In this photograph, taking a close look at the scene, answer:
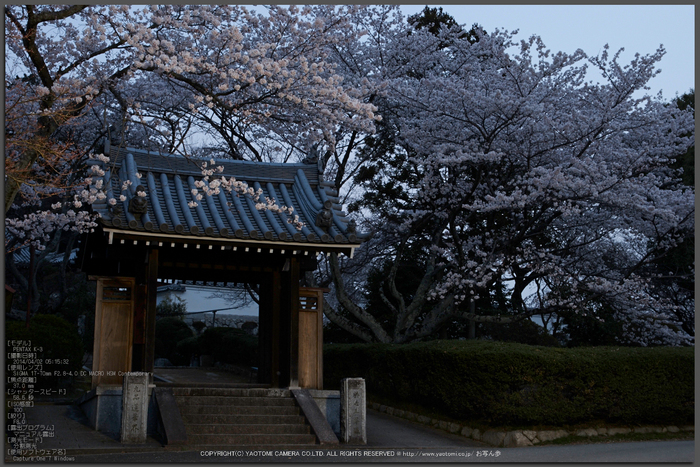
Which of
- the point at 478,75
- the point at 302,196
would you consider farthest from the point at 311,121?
the point at 478,75

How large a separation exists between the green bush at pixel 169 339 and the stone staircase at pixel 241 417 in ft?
47.1

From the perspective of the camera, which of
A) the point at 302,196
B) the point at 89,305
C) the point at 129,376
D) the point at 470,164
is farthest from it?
the point at 89,305

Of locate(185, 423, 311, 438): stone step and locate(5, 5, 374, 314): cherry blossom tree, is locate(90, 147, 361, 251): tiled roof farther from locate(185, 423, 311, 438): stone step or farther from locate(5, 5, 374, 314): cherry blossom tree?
locate(185, 423, 311, 438): stone step

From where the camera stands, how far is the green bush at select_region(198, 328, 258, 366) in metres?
18.9

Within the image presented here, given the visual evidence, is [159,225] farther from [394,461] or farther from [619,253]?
[619,253]

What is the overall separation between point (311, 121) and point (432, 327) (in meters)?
6.46

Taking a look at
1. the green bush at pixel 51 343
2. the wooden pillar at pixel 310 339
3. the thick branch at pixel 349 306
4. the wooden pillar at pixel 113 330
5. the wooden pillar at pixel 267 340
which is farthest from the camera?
the thick branch at pixel 349 306

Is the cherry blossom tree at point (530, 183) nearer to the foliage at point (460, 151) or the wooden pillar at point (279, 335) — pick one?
the foliage at point (460, 151)

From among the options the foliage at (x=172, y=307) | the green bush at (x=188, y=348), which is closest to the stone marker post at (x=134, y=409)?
the green bush at (x=188, y=348)

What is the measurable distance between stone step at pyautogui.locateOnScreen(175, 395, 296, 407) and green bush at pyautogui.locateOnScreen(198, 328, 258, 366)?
7.92 meters

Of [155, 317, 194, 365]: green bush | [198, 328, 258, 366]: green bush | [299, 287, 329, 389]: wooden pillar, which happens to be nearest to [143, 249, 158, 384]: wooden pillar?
[299, 287, 329, 389]: wooden pillar

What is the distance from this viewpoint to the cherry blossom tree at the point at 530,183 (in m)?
13.5

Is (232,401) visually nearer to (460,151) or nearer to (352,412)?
(352,412)

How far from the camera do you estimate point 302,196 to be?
1234 cm
